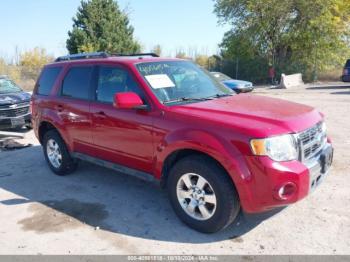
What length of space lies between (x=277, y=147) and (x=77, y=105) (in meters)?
3.10

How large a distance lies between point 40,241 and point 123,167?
1.35 m

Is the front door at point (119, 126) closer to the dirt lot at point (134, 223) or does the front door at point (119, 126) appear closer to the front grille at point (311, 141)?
the dirt lot at point (134, 223)

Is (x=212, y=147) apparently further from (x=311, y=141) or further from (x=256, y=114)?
(x=311, y=141)

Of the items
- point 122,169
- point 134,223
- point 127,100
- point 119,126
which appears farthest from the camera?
point 122,169

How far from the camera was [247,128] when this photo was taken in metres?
3.30

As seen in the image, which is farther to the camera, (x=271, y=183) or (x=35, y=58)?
(x=35, y=58)

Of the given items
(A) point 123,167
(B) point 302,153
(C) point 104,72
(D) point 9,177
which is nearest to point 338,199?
(B) point 302,153

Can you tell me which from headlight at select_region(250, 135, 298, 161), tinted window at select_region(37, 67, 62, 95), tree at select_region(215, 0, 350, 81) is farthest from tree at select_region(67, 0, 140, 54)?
headlight at select_region(250, 135, 298, 161)

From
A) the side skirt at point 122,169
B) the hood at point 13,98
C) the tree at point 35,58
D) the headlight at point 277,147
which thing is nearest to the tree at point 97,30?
the tree at point 35,58

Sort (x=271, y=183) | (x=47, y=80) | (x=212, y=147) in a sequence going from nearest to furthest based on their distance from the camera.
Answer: (x=271, y=183) → (x=212, y=147) → (x=47, y=80)

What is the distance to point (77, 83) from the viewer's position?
17.4ft

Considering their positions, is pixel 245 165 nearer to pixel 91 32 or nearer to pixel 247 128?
pixel 247 128

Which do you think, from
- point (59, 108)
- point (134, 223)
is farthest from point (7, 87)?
point (134, 223)

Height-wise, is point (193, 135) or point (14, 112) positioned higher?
Result: point (193, 135)
